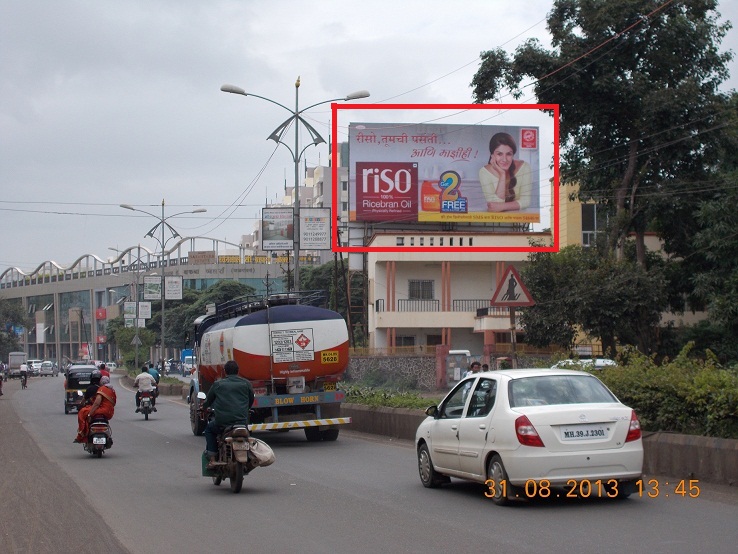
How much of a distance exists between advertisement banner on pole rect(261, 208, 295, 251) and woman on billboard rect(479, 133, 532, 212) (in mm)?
23140

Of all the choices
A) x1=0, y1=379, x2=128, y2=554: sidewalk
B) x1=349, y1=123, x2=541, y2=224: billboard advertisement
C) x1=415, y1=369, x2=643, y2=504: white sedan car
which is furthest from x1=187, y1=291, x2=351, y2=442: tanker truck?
x1=349, y1=123, x2=541, y2=224: billboard advertisement

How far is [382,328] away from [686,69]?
24200mm

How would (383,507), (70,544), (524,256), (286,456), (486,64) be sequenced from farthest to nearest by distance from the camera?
(524,256), (486,64), (286,456), (383,507), (70,544)

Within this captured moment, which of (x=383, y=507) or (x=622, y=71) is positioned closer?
(x=383, y=507)

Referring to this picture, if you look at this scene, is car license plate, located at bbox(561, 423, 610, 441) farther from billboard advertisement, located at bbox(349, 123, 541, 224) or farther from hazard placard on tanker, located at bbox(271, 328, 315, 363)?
billboard advertisement, located at bbox(349, 123, 541, 224)

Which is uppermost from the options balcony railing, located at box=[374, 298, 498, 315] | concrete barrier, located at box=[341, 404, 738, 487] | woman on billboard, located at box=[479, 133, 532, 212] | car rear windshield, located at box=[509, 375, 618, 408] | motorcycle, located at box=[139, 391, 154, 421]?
woman on billboard, located at box=[479, 133, 532, 212]

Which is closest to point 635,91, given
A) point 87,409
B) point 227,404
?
point 87,409

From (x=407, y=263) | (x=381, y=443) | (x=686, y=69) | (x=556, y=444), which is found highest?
(x=686, y=69)

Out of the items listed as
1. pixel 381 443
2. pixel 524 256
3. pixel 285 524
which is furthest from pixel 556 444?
pixel 524 256

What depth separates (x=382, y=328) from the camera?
181 ft

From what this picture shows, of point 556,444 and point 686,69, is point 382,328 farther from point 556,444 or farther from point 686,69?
point 556,444

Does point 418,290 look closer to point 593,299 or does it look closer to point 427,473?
→ point 593,299

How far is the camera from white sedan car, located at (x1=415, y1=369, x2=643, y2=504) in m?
9.79

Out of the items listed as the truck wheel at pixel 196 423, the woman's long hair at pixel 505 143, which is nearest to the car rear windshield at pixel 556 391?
the truck wheel at pixel 196 423
